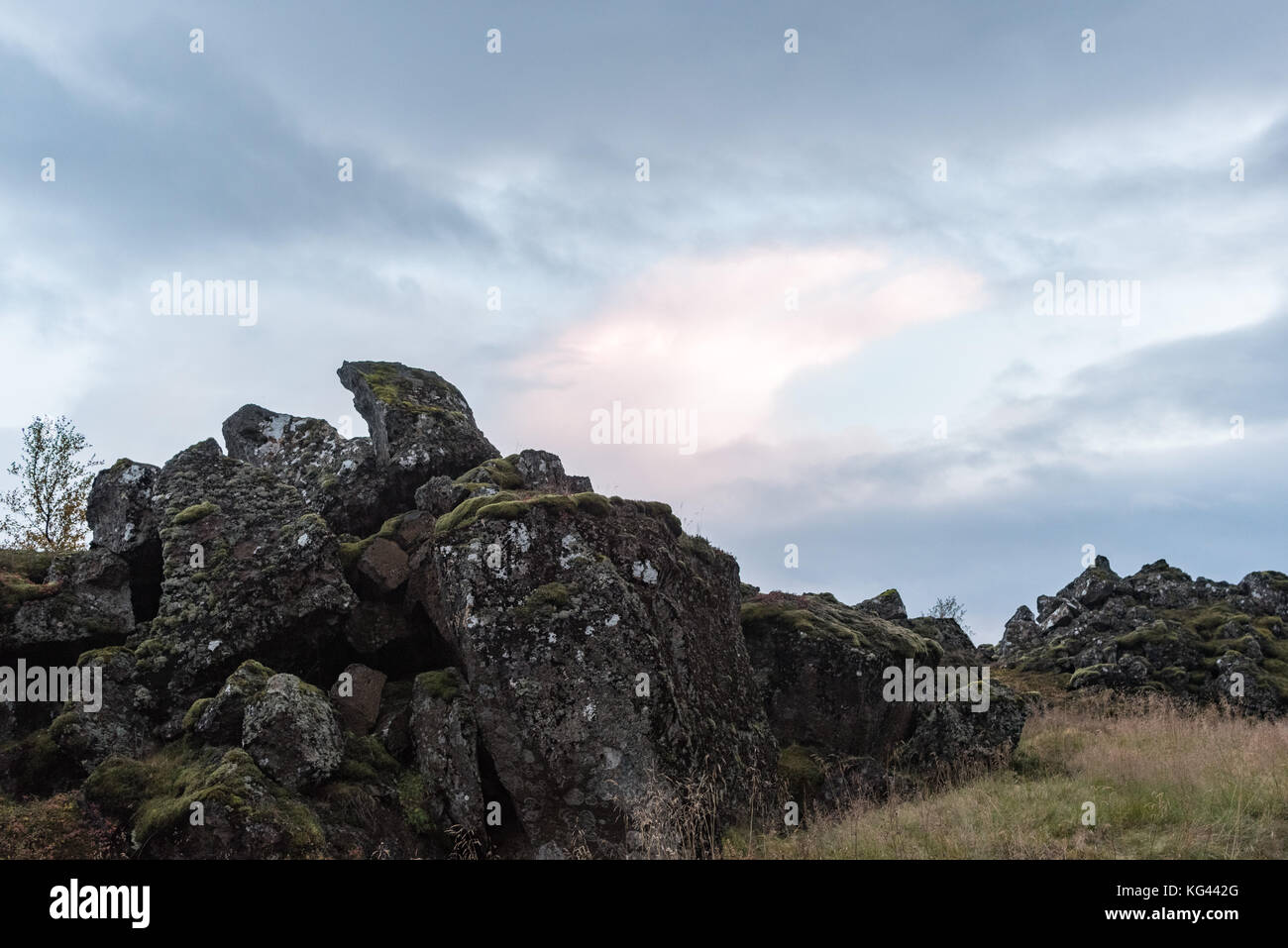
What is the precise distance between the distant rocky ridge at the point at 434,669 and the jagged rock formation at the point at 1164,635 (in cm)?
1362

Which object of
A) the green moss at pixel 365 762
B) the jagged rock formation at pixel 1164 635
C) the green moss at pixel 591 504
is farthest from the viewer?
the jagged rock formation at pixel 1164 635

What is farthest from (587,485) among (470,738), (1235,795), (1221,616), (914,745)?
(1221,616)

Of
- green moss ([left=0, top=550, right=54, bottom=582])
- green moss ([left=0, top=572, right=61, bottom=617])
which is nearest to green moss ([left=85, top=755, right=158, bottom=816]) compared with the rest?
green moss ([left=0, top=572, right=61, bottom=617])

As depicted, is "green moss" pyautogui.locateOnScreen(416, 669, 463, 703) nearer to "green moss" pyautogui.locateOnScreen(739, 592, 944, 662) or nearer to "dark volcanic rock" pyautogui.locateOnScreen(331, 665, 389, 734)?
"dark volcanic rock" pyautogui.locateOnScreen(331, 665, 389, 734)

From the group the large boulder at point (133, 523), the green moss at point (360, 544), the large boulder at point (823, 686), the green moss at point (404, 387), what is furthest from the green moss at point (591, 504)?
the large boulder at point (133, 523)

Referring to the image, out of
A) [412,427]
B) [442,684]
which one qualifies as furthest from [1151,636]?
[442,684]

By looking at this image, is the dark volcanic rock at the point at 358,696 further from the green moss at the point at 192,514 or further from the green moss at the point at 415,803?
the green moss at the point at 192,514

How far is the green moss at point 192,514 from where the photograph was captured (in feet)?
68.0

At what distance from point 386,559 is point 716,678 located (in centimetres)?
847

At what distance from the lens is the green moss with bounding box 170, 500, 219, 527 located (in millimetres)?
20734

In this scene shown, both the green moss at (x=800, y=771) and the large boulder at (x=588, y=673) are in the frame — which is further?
the green moss at (x=800, y=771)

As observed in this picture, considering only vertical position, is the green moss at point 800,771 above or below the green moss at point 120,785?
below
